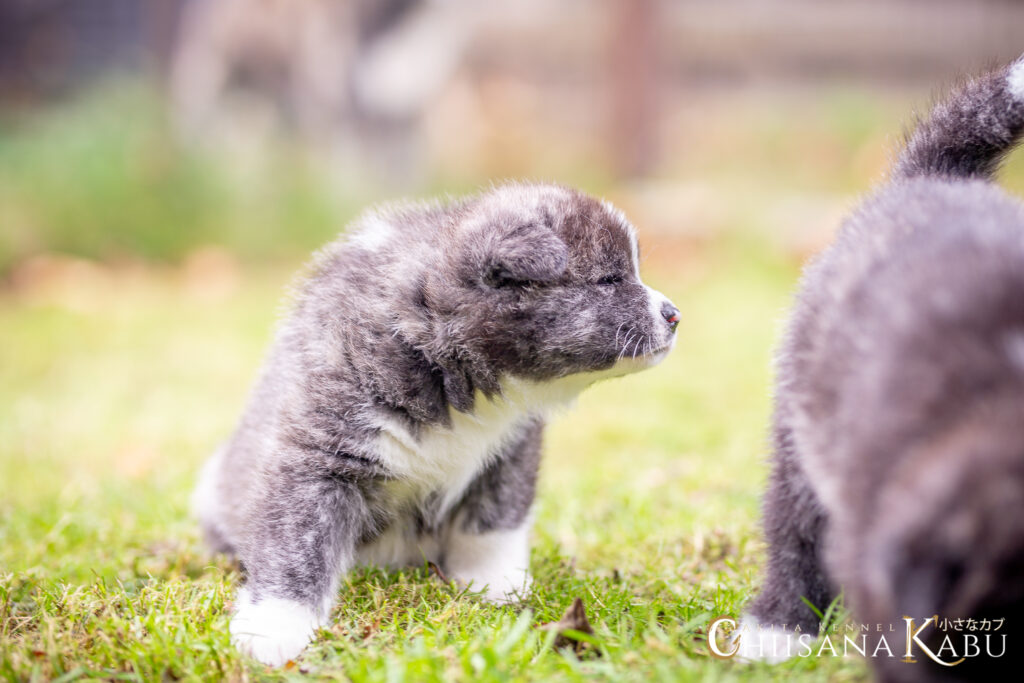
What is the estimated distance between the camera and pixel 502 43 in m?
12.4

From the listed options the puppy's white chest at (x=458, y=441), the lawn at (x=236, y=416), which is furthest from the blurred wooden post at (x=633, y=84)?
the puppy's white chest at (x=458, y=441)

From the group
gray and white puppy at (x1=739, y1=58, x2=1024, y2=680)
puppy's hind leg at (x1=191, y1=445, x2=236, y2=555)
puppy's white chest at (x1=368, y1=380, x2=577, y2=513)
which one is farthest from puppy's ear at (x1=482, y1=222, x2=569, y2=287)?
puppy's hind leg at (x1=191, y1=445, x2=236, y2=555)

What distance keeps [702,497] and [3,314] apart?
260 inches

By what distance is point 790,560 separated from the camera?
2.73m

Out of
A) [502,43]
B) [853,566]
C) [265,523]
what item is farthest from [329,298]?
[502,43]

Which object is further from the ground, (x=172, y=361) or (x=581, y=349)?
(x=581, y=349)

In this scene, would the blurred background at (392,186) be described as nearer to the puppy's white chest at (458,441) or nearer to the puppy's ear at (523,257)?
the puppy's white chest at (458,441)

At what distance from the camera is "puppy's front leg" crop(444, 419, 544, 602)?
3.39m

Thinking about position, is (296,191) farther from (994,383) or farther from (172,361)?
(994,383)

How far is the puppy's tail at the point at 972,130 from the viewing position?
2840 millimetres

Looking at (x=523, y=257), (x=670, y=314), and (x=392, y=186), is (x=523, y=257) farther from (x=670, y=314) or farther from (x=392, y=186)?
(x=392, y=186)

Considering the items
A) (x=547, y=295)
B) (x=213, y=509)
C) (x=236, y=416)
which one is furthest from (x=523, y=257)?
(x=236, y=416)

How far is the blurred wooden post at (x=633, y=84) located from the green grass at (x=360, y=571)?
2315mm

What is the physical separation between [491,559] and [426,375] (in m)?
0.78
